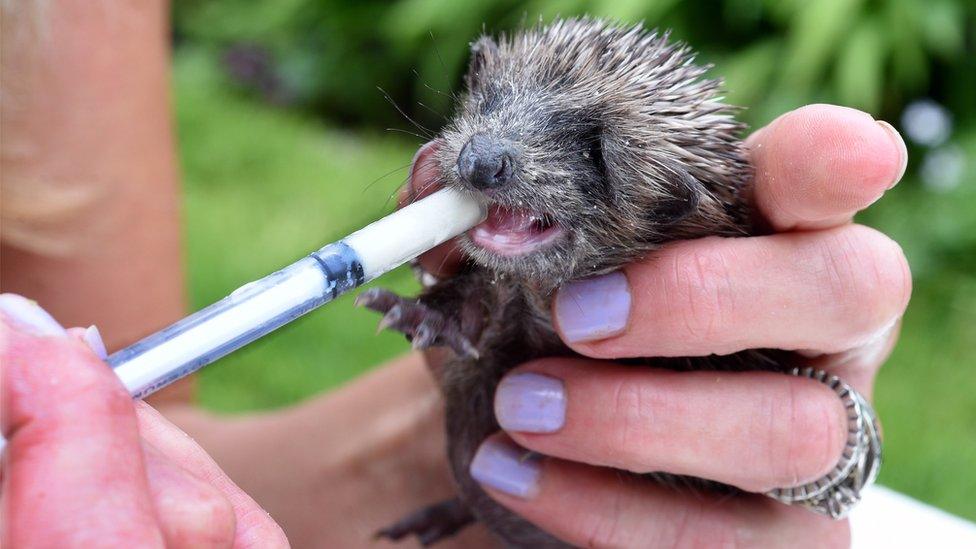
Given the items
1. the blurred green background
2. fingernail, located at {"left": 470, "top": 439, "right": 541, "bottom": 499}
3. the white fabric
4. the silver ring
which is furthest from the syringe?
the blurred green background

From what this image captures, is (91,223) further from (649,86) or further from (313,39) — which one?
Result: (313,39)

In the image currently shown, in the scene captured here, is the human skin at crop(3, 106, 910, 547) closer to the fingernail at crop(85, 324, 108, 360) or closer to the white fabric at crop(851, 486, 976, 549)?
the white fabric at crop(851, 486, 976, 549)

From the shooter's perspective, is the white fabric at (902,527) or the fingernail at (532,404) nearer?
the fingernail at (532,404)

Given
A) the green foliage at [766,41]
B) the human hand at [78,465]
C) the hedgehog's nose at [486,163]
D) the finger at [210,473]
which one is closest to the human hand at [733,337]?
the hedgehog's nose at [486,163]

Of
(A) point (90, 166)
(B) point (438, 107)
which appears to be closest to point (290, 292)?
(A) point (90, 166)

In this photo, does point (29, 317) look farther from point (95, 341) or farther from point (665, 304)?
point (665, 304)

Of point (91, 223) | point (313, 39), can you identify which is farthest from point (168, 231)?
point (313, 39)

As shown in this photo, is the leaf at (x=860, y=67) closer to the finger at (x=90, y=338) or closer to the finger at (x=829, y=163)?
the finger at (x=829, y=163)
